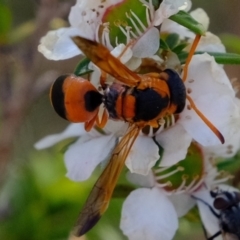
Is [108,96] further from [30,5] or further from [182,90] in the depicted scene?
[30,5]

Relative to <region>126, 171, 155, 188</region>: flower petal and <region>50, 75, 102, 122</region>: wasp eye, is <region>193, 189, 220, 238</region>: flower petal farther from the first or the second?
<region>50, 75, 102, 122</region>: wasp eye

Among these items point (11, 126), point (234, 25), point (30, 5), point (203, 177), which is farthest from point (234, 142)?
point (30, 5)

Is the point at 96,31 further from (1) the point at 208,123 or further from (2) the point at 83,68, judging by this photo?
(1) the point at 208,123

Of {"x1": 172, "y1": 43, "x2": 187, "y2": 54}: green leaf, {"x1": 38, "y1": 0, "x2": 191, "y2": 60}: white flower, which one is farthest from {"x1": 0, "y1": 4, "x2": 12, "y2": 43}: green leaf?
{"x1": 172, "y1": 43, "x2": 187, "y2": 54}: green leaf

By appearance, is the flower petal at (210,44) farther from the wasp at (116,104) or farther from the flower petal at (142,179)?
the flower petal at (142,179)

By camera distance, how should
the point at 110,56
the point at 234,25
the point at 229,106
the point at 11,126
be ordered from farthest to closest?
the point at 234,25
the point at 11,126
the point at 229,106
the point at 110,56

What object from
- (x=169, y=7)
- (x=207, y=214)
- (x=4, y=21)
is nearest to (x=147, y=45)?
(x=169, y=7)

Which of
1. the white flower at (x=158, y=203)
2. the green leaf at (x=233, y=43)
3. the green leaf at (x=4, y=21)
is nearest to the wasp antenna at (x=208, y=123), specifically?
the white flower at (x=158, y=203)
